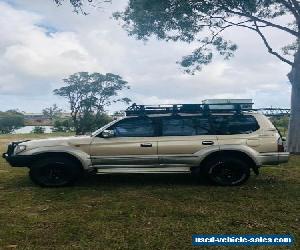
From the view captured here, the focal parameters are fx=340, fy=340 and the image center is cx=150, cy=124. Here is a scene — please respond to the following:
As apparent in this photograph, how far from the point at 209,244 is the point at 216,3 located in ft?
38.9

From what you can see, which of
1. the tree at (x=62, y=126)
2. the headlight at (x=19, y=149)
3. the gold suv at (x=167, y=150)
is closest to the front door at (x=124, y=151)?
the gold suv at (x=167, y=150)

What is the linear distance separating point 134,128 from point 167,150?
36.5 inches

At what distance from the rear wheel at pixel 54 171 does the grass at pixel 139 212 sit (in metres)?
0.22

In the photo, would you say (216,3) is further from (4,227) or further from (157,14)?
(4,227)

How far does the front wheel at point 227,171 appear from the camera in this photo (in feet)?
25.0

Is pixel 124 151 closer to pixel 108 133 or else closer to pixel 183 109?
pixel 108 133

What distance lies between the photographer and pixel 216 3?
1410cm

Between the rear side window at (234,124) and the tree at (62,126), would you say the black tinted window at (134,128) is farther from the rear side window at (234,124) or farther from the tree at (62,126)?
the tree at (62,126)

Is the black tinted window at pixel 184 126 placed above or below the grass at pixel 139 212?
above

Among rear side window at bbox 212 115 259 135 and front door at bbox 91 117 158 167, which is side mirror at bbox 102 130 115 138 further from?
rear side window at bbox 212 115 259 135

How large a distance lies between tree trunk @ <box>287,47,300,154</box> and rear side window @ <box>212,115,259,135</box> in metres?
7.33

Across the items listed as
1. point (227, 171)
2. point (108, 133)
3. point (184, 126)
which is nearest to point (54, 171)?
point (108, 133)

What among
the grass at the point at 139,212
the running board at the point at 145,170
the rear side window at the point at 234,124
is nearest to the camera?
the grass at the point at 139,212

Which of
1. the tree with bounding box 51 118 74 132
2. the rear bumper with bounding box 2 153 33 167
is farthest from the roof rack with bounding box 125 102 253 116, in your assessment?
the tree with bounding box 51 118 74 132
